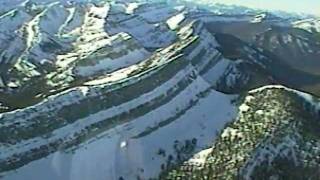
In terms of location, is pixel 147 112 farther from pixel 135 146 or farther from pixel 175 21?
pixel 175 21

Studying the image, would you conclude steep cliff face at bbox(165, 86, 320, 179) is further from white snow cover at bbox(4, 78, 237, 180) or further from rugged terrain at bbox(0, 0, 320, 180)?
Answer: white snow cover at bbox(4, 78, 237, 180)

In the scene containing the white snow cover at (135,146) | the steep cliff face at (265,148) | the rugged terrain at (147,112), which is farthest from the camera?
the rugged terrain at (147,112)

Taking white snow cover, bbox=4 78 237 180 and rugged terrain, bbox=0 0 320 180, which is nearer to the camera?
white snow cover, bbox=4 78 237 180

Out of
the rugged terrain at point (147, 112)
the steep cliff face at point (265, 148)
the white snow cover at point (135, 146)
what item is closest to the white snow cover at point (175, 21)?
the rugged terrain at point (147, 112)

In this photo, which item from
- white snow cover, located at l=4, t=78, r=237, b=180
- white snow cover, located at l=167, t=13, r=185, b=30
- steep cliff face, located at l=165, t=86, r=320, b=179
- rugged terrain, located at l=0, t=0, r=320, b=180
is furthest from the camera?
white snow cover, located at l=167, t=13, r=185, b=30

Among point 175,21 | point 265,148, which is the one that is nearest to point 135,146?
point 265,148

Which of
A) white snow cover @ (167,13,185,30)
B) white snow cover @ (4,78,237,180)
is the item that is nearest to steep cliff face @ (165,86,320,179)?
white snow cover @ (4,78,237,180)

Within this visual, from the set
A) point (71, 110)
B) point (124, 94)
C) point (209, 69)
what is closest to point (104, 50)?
point (209, 69)

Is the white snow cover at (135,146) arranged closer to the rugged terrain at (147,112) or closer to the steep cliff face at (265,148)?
the rugged terrain at (147,112)

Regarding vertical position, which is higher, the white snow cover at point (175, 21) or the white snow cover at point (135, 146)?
the white snow cover at point (135, 146)

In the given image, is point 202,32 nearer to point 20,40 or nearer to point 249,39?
point 249,39

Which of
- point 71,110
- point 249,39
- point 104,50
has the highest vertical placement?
point 71,110
